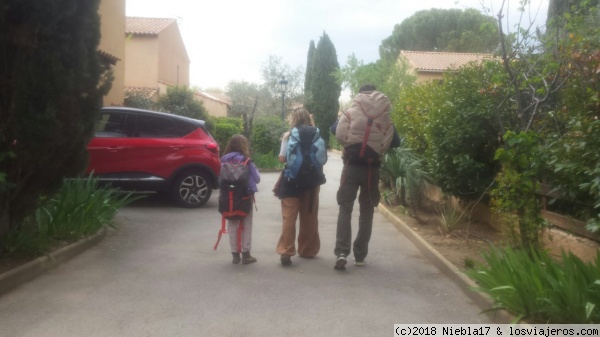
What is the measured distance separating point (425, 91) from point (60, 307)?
28.1ft

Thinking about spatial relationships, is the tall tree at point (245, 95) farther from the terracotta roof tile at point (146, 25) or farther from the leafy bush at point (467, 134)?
the leafy bush at point (467, 134)

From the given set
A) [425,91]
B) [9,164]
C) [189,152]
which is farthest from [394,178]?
[9,164]

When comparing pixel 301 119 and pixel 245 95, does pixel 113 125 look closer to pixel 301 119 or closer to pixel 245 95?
A: pixel 301 119

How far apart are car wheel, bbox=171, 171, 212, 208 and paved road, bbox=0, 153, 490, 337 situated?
318 centimetres

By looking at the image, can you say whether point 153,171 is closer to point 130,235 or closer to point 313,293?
point 130,235

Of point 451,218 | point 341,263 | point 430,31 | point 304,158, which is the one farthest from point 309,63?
point 341,263

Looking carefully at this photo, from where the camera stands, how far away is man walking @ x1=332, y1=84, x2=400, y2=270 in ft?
24.3

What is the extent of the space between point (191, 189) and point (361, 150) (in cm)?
600

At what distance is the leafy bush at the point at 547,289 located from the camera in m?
4.84

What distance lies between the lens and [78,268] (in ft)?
24.7

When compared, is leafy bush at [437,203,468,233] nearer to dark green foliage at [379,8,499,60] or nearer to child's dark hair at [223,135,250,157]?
child's dark hair at [223,135,250,157]

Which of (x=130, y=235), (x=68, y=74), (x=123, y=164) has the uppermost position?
(x=68, y=74)

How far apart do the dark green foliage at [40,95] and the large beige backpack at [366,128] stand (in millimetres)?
2829

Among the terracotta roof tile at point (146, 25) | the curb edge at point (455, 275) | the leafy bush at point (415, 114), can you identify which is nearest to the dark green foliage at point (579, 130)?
the curb edge at point (455, 275)
